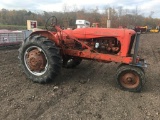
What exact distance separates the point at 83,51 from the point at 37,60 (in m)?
1.20

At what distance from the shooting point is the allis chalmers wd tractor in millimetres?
4961

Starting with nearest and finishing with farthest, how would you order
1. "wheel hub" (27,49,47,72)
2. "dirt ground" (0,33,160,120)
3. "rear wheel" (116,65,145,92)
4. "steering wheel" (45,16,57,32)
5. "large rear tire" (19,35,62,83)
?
"dirt ground" (0,33,160,120) < "rear wheel" (116,65,145,92) < "large rear tire" (19,35,62,83) < "wheel hub" (27,49,47,72) < "steering wheel" (45,16,57,32)

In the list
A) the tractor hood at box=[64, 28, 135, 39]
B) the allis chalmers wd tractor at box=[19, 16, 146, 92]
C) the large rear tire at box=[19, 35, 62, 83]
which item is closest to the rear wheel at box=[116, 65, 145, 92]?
the allis chalmers wd tractor at box=[19, 16, 146, 92]

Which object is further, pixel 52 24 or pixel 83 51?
pixel 52 24

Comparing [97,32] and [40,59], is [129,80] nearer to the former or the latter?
[97,32]

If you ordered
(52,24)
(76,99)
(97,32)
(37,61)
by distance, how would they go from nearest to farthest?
(76,99) → (37,61) → (97,32) → (52,24)

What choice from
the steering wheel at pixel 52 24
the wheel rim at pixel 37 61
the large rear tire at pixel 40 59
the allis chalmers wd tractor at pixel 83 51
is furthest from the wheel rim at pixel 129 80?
the steering wheel at pixel 52 24

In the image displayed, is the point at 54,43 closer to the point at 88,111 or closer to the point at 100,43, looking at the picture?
the point at 100,43

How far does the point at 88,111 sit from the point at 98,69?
320 centimetres

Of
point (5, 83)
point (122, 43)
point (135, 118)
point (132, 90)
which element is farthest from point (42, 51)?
point (135, 118)

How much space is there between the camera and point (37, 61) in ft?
17.1

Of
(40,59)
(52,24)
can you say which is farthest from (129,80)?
(52,24)

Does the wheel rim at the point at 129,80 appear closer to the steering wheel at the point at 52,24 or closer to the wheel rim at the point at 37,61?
the wheel rim at the point at 37,61

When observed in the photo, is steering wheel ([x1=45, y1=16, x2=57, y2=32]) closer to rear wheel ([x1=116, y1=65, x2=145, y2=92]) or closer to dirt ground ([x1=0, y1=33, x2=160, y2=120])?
dirt ground ([x1=0, y1=33, x2=160, y2=120])
